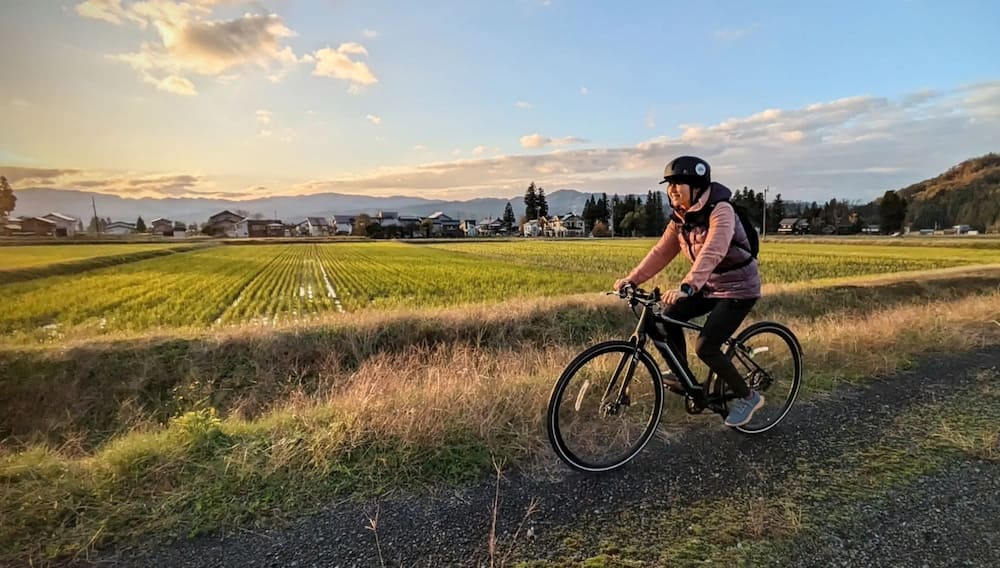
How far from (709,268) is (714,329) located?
57 centimetres

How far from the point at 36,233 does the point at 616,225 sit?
90.2 meters

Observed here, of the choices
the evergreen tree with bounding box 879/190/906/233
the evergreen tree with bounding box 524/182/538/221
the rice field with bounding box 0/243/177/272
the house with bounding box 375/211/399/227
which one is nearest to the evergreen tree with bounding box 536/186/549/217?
the evergreen tree with bounding box 524/182/538/221

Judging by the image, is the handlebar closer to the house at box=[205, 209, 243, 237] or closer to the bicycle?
the bicycle

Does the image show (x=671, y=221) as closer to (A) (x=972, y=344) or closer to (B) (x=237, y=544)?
(B) (x=237, y=544)

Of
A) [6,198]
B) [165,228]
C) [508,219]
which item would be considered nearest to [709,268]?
[6,198]

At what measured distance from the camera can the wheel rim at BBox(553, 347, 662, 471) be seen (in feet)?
10.7

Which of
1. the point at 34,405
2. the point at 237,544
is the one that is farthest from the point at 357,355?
the point at 237,544

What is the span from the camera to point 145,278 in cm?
1714

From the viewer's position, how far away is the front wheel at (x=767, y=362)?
3.96 m

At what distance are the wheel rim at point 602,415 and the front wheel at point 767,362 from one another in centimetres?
92

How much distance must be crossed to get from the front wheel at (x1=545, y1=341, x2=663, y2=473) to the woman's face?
1.07m

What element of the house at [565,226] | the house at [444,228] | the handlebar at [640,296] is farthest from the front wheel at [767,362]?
the house at [565,226]

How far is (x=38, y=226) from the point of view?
17.8 feet

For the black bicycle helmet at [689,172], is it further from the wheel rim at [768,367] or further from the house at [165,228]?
the house at [165,228]
